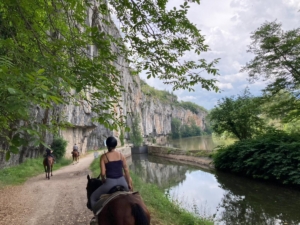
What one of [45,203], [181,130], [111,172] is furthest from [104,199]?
[181,130]

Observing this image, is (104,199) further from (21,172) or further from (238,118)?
(238,118)

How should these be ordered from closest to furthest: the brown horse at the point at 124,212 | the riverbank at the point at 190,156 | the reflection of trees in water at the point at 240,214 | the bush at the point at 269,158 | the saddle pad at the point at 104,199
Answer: the brown horse at the point at 124,212 < the saddle pad at the point at 104,199 < the reflection of trees in water at the point at 240,214 < the bush at the point at 269,158 < the riverbank at the point at 190,156

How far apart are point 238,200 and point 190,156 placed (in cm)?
1769

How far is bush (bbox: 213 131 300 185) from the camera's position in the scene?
12805 mm

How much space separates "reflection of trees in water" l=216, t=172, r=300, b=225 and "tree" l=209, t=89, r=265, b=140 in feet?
19.8

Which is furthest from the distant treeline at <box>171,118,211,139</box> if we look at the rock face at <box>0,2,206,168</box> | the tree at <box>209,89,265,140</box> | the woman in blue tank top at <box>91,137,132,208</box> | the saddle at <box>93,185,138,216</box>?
the saddle at <box>93,185,138,216</box>

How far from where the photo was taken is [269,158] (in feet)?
47.4

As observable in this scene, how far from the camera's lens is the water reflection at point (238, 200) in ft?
29.5

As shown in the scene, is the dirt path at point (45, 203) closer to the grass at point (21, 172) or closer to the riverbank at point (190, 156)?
the grass at point (21, 172)

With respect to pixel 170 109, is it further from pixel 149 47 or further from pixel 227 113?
pixel 149 47

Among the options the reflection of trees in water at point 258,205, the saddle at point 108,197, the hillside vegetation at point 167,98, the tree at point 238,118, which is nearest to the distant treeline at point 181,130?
the hillside vegetation at point 167,98

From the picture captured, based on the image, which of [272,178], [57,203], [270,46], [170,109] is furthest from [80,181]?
[170,109]

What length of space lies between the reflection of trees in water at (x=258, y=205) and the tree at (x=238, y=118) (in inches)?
238

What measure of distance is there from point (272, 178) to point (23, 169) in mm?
14883
